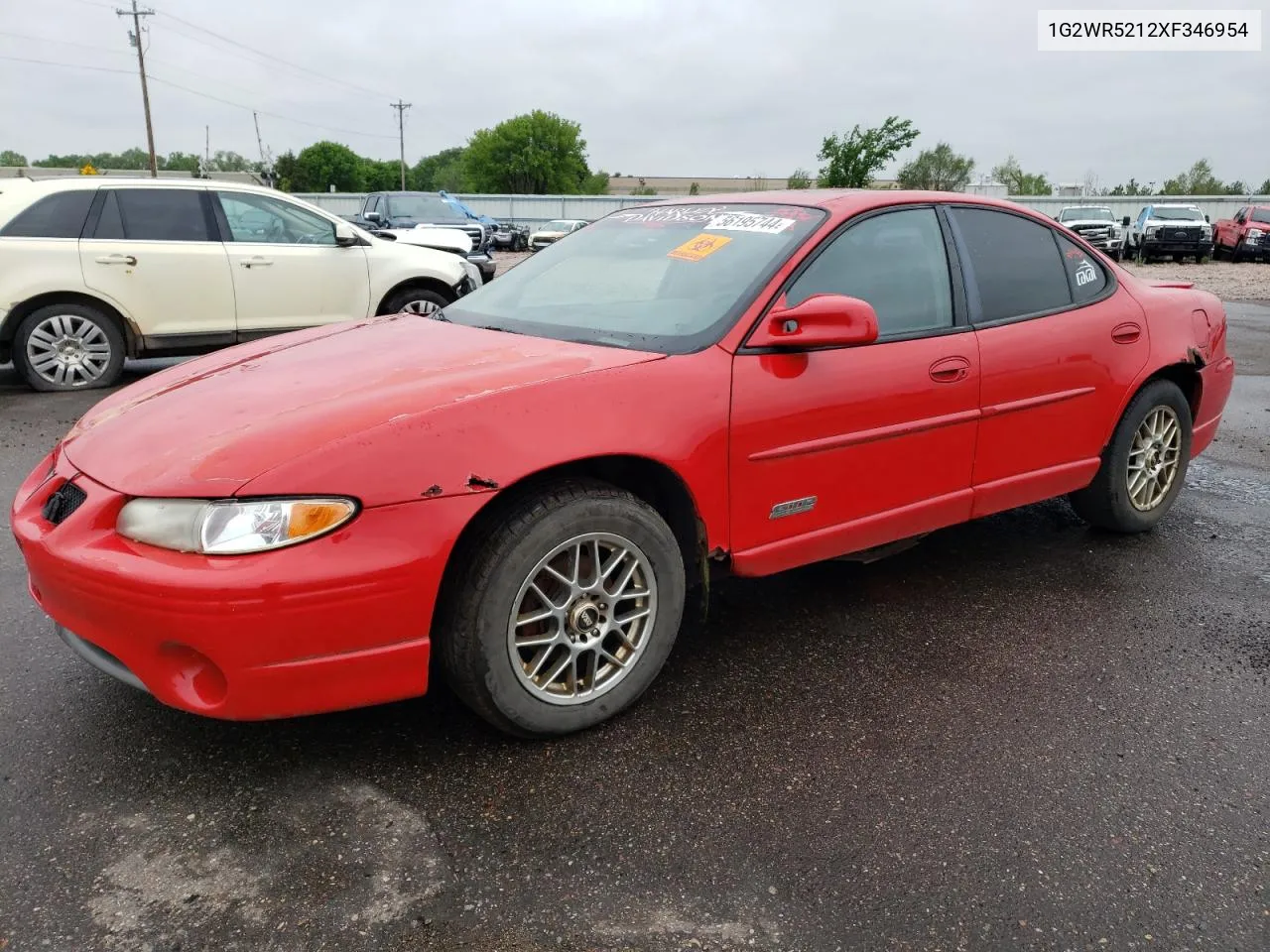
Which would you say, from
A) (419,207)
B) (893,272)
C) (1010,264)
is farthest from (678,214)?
(419,207)

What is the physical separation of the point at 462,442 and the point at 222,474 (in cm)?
56

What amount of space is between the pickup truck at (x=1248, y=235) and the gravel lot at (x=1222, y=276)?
35 cm

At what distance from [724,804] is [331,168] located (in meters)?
120

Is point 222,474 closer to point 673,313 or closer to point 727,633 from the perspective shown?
point 673,313

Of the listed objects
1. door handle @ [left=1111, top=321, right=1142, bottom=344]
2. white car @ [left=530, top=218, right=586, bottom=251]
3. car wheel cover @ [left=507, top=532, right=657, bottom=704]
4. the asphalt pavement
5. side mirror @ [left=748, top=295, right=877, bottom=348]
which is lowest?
the asphalt pavement

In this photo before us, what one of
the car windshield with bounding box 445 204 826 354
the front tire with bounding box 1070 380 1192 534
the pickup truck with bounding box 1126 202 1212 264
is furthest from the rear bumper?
the pickup truck with bounding box 1126 202 1212 264

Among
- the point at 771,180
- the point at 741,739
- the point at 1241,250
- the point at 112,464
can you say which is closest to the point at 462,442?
the point at 112,464

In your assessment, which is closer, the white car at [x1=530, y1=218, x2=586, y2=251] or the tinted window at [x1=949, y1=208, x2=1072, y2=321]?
the tinted window at [x1=949, y1=208, x2=1072, y2=321]

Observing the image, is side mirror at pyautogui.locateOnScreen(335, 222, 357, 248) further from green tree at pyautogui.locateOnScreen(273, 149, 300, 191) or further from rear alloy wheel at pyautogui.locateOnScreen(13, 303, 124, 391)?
green tree at pyautogui.locateOnScreen(273, 149, 300, 191)

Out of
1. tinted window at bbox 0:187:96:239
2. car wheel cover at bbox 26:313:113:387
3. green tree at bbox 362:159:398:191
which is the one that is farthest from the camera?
green tree at bbox 362:159:398:191

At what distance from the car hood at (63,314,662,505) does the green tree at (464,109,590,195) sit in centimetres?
9834

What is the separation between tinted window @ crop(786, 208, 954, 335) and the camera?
3203 mm

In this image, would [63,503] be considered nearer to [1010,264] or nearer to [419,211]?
[1010,264]

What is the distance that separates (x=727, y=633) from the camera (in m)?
3.39
